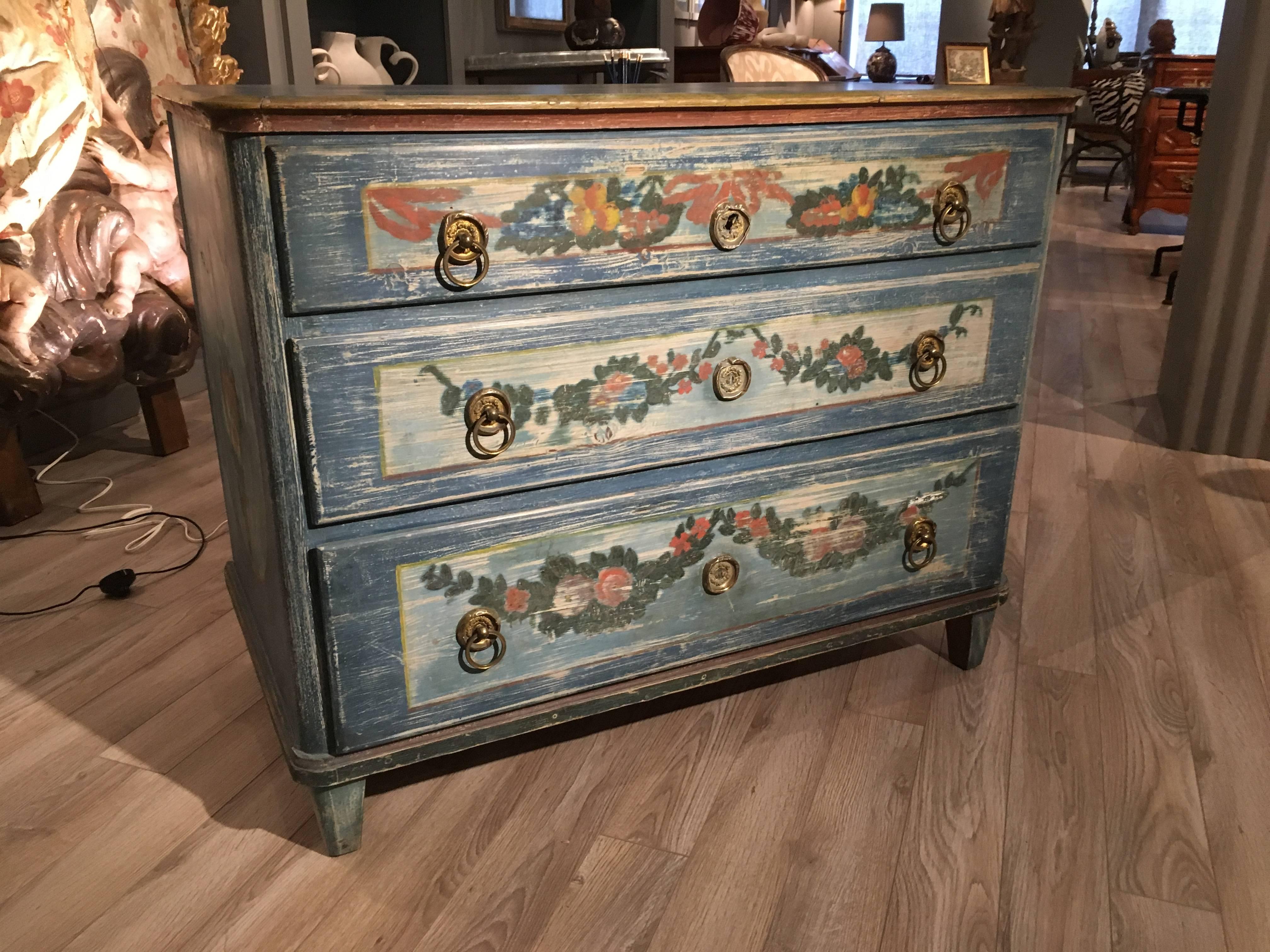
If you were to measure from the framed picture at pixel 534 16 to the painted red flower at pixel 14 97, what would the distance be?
1.73 meters

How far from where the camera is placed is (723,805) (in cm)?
144

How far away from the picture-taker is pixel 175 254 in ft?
8.07

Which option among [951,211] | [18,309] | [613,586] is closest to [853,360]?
[951,211]

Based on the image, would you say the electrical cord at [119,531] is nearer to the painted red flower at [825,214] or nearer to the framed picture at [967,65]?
the painted red flower at [825,214]

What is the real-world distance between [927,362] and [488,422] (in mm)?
648

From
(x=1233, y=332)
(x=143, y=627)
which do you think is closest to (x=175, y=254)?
(x=143, y=627)

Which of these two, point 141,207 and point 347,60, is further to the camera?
point 347,60

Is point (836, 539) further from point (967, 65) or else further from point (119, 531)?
point (119, 531)

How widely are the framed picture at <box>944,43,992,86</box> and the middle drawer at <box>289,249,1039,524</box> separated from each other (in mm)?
440

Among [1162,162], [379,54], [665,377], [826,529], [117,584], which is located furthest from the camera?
[1162,162]

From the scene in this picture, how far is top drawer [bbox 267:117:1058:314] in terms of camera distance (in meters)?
1.07

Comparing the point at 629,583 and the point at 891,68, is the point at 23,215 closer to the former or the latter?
the point at 629,583

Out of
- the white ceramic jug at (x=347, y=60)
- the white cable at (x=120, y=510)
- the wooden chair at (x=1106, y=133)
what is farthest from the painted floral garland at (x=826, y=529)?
the wooden chair at (x=1106, y=133)

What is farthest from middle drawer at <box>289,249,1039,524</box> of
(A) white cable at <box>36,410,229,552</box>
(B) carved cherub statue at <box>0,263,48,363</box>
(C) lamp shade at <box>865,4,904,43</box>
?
(C) lamp shade at <box>865,4,904,43</box>
